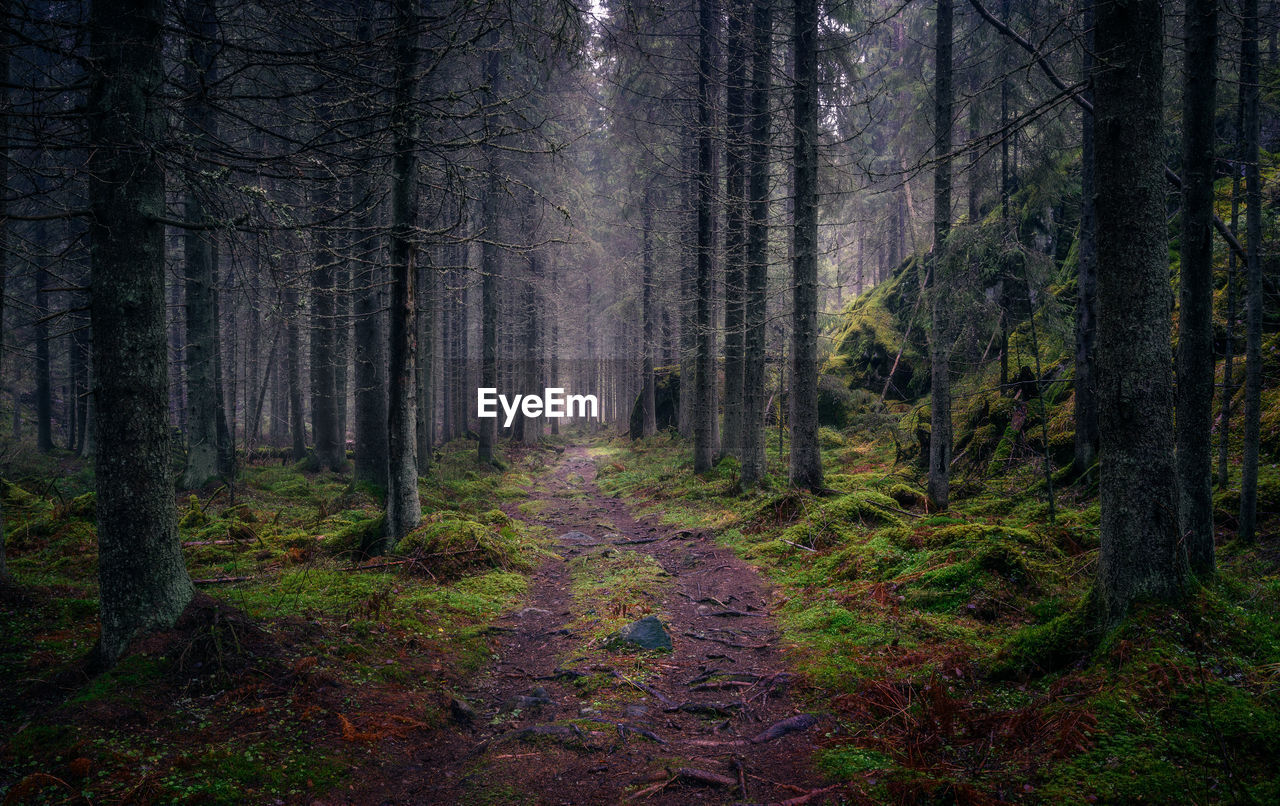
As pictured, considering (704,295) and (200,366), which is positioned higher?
(704,295)

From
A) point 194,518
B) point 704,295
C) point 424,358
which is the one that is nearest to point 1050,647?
point 194,518

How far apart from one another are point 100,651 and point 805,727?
5149 millimetres

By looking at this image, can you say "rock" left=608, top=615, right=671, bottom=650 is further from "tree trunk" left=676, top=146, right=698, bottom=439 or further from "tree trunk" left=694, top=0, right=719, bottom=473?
"tree trunk" left=694, top=0, right=719, bottom=473

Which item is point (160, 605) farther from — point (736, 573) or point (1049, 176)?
point (1049, 176)

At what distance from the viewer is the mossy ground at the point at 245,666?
328 centimetres

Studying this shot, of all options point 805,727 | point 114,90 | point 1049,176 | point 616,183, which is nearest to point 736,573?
point 805,727

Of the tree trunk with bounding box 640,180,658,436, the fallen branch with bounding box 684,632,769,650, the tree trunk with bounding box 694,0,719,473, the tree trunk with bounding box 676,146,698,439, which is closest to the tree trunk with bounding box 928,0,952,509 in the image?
the tree trunk with bounding box 676,146,698,439

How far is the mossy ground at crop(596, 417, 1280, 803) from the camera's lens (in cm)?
304

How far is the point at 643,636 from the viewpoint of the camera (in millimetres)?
5977

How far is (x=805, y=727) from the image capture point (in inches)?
165

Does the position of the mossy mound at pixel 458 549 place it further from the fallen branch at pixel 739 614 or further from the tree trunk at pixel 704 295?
the tree trunk at pixel 704 295

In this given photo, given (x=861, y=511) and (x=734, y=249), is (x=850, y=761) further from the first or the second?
(x=734, y=249)

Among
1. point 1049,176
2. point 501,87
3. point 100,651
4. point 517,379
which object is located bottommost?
point 100,651

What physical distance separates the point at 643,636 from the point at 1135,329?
487cm
